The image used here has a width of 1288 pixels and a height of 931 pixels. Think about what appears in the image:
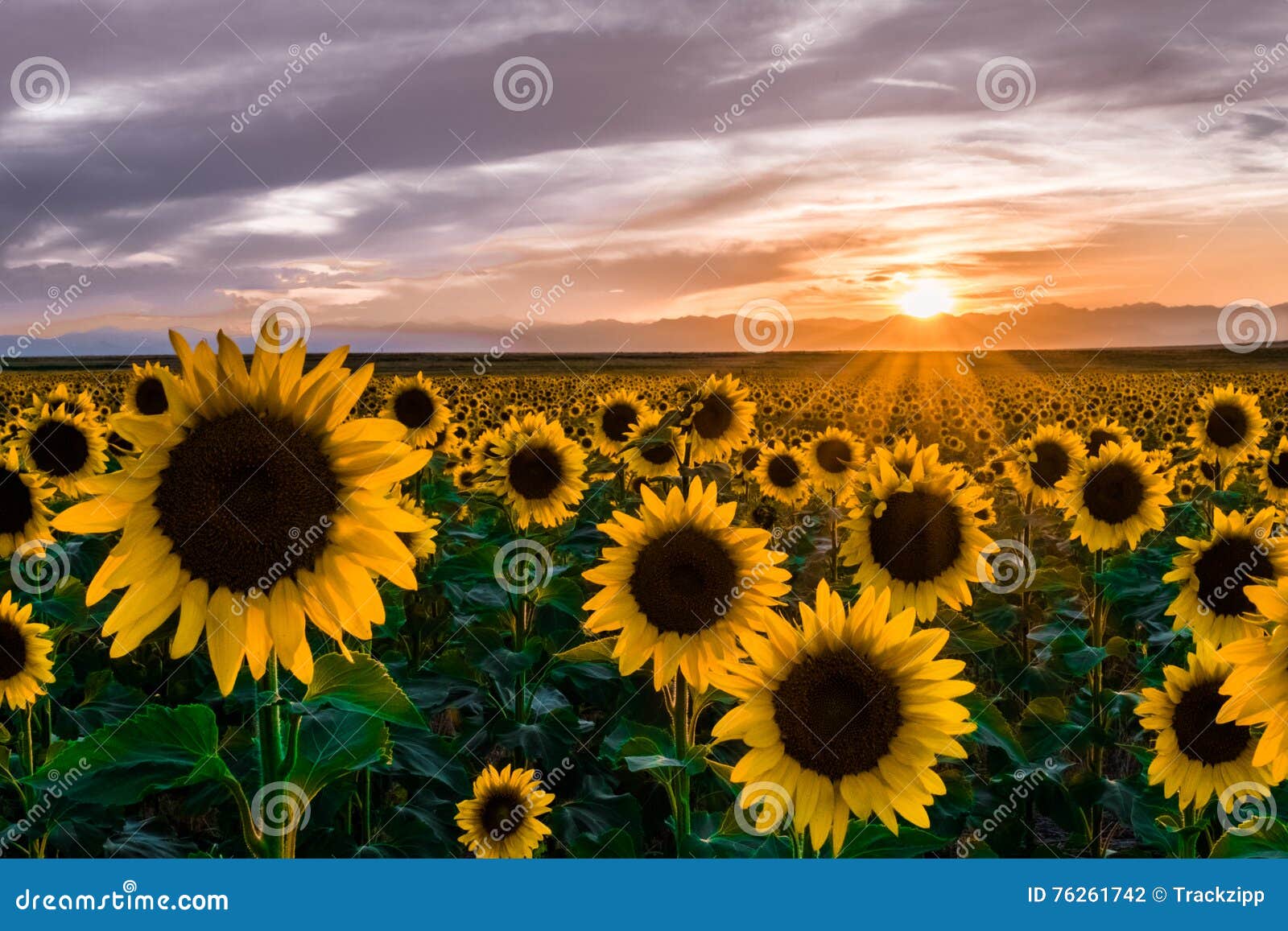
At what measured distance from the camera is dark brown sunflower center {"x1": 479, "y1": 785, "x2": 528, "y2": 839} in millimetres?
5152

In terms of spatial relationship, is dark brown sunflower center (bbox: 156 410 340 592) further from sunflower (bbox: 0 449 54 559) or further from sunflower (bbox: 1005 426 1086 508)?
sunflower (bbox: 1005 426 1086 508)

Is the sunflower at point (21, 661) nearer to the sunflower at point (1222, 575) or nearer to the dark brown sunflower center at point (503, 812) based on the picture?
the dark brown sunflower center at point (503, 812)

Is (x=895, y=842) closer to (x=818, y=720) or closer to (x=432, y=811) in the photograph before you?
(x=818, y=720)

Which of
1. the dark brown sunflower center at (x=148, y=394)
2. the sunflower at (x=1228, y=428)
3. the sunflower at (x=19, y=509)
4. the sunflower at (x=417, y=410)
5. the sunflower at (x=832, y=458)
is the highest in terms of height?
the sunflower at (x=1228, y=428)

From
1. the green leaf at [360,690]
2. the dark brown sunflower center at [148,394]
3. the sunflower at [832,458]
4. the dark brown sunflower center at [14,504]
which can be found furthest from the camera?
the sunflower at [832,458]

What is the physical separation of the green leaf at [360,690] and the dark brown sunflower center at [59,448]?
A: 8076mm

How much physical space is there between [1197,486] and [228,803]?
12457mm

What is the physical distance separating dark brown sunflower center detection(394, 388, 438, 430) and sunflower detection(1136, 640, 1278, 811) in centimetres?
944

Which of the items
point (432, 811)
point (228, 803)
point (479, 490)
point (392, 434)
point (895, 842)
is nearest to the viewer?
point (392, 434)

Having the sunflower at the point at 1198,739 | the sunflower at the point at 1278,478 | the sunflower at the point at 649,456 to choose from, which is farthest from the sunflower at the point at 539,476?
the sunflower at the point at 1278,478

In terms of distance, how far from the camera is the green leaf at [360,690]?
248 cm

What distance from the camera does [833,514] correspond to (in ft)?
31.0

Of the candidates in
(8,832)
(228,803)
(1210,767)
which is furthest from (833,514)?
(8,832)

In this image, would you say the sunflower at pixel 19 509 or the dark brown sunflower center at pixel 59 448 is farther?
the dark brown sunflower center at pixel 59 448
